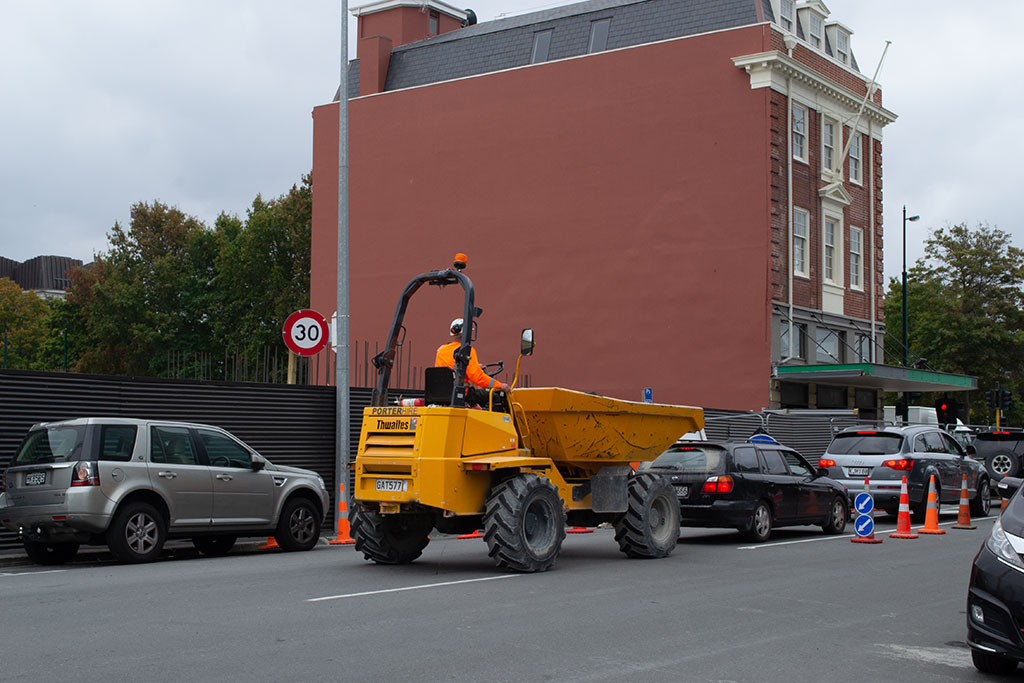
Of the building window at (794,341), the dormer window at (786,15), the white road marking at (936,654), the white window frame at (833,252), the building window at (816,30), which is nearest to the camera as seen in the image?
the white road marking at (936,654)

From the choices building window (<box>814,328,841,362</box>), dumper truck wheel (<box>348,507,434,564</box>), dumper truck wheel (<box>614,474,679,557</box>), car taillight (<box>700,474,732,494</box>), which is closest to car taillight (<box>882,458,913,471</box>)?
car taillight (<box>700,474,732,494</box>)

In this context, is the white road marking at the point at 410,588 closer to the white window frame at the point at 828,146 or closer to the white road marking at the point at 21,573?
the white road marking at the point at 21,573

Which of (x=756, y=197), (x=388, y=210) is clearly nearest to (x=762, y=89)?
(x=756, y=197)

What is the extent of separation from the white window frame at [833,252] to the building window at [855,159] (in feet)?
6.92

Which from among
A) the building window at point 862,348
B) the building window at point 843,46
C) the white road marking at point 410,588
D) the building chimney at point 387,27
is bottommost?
the white road marking at point 410,588

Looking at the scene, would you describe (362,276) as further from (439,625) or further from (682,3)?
(439,625)

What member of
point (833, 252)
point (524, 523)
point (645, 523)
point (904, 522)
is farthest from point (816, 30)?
point (524, 523)

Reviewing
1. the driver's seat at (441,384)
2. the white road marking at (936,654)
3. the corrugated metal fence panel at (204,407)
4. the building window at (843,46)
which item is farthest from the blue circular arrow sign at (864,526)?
the building window at (843,46)

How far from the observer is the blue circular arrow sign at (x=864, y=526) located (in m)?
16.7

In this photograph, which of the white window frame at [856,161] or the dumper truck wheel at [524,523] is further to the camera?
the white window frame at [856,161]

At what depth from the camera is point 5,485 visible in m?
14.1

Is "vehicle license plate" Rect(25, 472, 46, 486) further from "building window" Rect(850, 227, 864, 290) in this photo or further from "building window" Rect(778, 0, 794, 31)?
"building window" Rect(850, 227, 864, 290)

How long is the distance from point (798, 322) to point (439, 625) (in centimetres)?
2840

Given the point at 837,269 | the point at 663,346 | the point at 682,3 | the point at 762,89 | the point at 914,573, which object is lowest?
the point at 914,573
